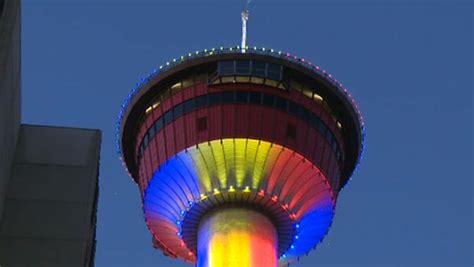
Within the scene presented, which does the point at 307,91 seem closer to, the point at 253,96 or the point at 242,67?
the point at 253,96

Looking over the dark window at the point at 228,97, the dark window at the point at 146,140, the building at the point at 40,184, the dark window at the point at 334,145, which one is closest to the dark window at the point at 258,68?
the dark window at the point at 228,97

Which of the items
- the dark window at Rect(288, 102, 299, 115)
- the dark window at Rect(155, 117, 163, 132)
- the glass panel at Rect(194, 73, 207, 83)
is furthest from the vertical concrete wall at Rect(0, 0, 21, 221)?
the dark window at Rect(288, 102, 299, 115)

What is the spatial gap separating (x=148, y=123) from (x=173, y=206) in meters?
7.62

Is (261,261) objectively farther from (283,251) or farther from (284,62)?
(284,62)

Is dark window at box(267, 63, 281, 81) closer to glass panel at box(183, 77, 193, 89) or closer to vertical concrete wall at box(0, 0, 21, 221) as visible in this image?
glass panel at box(183, 77, 193, 89)

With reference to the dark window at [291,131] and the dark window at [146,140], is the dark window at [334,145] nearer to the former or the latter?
the dark window at [291,131]

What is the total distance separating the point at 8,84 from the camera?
34.9 metres

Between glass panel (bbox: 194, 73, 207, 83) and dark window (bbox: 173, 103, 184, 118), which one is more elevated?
glass panel (bbox: 194, 73, 207, 83)

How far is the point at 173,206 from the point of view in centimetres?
6969

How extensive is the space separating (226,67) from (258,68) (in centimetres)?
264

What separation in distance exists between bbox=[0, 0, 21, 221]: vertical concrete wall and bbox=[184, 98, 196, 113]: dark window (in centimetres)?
3001

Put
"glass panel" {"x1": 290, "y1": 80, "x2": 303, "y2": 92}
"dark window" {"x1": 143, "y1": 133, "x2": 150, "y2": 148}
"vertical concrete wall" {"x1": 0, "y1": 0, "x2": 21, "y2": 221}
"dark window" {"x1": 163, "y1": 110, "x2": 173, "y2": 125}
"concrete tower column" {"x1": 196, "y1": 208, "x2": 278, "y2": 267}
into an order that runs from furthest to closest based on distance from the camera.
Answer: "dark window" {"x1": 143, "y1": 133, "x2": 150, "y2": 148}, "glass panel" {"x1": 290, "y1": 80, "x2": 303, "y2": 92}, "dark window" {"x1": 163, "y1": 110, "x2": 173, "y2": 125}, "concrete tower column" {"x1": 196, "y1": 208, "x2": 278, "y2": 267}, "vertical concrete wall" {"x1": 0, "y1": 0, "x2": 21, "y2": 221}

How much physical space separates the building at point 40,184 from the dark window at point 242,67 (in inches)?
1175

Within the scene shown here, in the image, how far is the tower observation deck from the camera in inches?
2672
